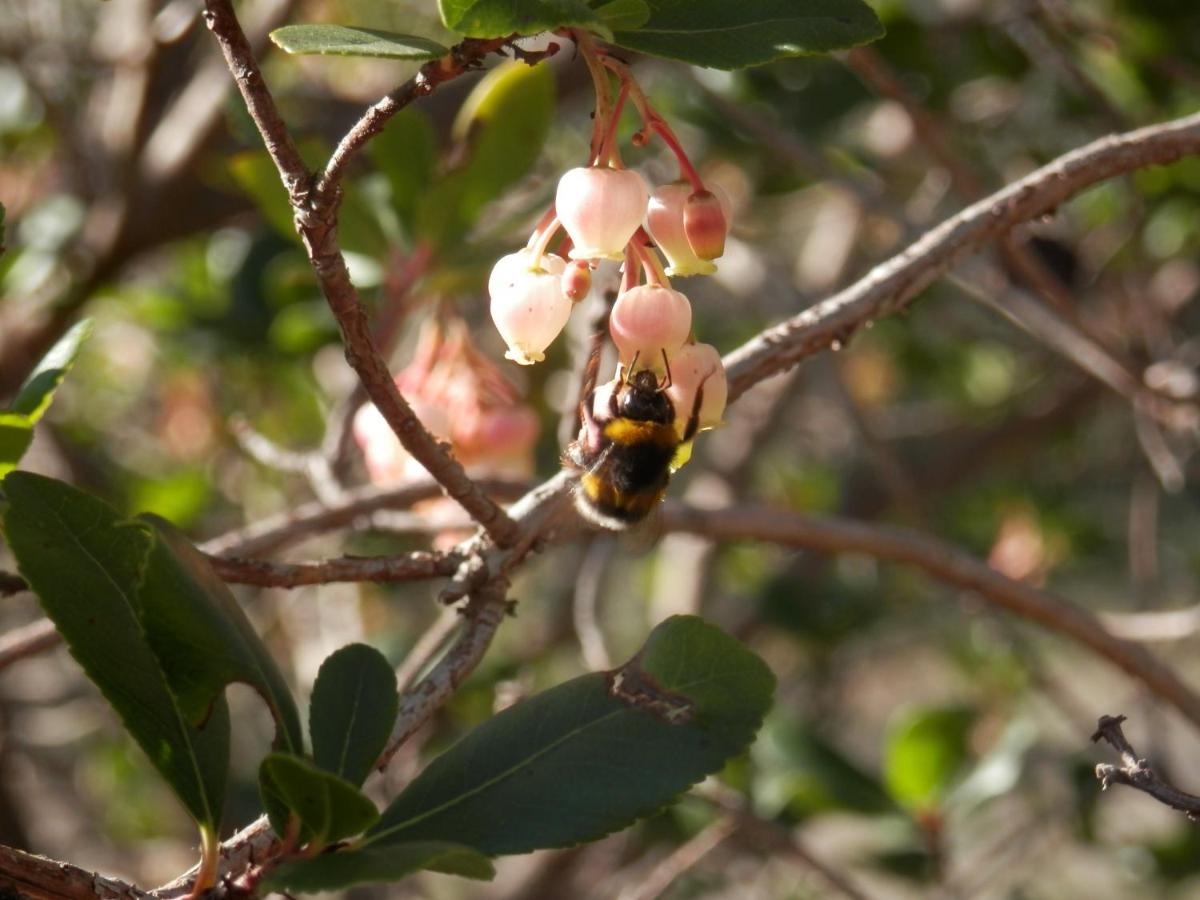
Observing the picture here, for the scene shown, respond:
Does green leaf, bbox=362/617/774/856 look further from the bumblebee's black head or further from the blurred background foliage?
the blurred background foliage

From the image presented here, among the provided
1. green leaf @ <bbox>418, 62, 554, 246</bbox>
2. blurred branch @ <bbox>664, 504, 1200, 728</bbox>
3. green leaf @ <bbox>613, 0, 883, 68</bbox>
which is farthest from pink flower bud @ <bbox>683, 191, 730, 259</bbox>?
green leaf @ <bbox>418, 62, 554, 246</bbox>

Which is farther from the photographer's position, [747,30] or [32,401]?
[32,401]

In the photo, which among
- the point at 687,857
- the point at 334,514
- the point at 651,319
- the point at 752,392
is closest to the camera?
the point at 651,319

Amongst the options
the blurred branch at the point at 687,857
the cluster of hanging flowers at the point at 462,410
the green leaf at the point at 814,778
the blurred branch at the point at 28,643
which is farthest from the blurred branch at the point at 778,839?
the blurred branch at the point at 28,643

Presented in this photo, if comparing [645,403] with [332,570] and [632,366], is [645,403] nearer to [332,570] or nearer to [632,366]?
[632,366]

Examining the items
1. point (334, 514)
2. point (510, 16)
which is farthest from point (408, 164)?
point (510, 16)
